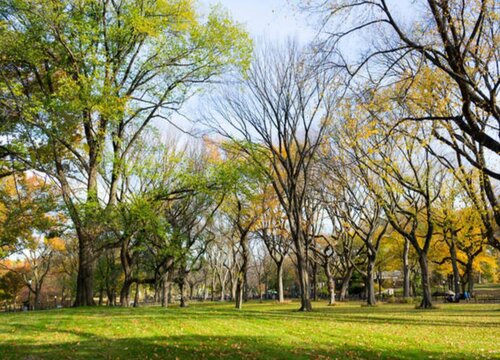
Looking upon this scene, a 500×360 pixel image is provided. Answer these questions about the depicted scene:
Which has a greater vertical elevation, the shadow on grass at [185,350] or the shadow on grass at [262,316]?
the shadow on grass at [185,350]

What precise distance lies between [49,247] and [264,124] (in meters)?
30.5

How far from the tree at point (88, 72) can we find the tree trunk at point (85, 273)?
43 millimetres

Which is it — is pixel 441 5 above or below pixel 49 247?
above

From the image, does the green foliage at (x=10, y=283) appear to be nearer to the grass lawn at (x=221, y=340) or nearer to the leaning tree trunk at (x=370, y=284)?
the leaning tree trunk at (x=370, y=284)

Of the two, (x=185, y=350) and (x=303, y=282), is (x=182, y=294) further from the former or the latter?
(x=185, y=350)

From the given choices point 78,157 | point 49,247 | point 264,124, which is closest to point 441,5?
point 264,124

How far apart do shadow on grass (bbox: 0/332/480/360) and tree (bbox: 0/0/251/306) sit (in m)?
8.77

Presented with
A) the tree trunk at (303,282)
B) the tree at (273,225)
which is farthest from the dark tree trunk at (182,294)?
the tree trunk at (303,282)

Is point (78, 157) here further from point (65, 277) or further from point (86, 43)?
point (65, 277)

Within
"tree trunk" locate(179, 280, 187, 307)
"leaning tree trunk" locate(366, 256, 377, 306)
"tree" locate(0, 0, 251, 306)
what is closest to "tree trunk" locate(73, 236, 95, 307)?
"tree" locate(0, 0, 251, 306)

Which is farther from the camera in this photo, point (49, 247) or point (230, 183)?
point (49, 247)

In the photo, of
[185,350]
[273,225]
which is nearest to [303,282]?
[185,350]

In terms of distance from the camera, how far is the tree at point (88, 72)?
51.3ft

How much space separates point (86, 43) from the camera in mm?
16922
